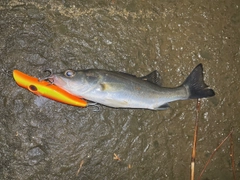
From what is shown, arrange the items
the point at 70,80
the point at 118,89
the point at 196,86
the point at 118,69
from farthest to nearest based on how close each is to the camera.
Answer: the point at 118,69, the point at 196,86, the point at 118,89, the point at 70,80

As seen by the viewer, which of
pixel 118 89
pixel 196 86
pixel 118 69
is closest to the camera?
pixel 118 89

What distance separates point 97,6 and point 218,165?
2742 millimetres

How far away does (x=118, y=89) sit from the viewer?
2730 mm

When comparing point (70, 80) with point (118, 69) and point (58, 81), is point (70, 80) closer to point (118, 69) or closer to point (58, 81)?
point (58, 81)

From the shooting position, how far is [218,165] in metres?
3.74

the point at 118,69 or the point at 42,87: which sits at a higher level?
the point at 118,69

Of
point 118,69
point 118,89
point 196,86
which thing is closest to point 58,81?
point 118,89

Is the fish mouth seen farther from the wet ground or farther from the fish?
the wet ground

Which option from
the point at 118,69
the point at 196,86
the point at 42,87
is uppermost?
the point at 118,69

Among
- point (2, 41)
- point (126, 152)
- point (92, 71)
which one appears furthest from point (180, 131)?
point (2, 41)

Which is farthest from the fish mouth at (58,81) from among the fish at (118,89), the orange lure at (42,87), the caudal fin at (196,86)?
the caudal fin at (196,86)

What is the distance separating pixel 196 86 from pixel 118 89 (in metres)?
1.02

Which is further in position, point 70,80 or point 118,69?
point 118,69

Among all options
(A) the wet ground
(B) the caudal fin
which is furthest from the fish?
(A) the wet ground
